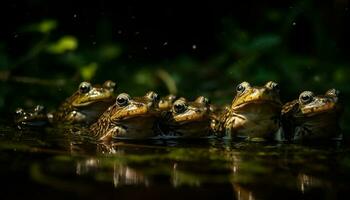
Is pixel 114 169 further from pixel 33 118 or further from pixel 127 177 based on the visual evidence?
pixel 33 118

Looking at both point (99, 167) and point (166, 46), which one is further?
point (166, 46)

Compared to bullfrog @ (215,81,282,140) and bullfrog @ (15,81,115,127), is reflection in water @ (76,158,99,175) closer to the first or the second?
bullfrog @ (215,81,282,140)

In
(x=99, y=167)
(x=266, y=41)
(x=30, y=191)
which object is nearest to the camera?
(x=30, y=191)

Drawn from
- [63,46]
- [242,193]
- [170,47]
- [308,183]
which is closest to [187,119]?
[308,183]

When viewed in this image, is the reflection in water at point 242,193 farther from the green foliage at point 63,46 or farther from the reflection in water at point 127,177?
the green foliage at point 63,46

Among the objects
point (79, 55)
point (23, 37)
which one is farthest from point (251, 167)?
point (23, 37)

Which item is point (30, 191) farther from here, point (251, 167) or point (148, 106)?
point (148, 106)

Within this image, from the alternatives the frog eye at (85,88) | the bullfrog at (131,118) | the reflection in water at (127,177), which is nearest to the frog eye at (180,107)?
the bullfrog at (131,118)

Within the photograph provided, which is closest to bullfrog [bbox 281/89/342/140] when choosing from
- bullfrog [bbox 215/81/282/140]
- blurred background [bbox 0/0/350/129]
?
bullfrog [bbox 215/81/282/140]
